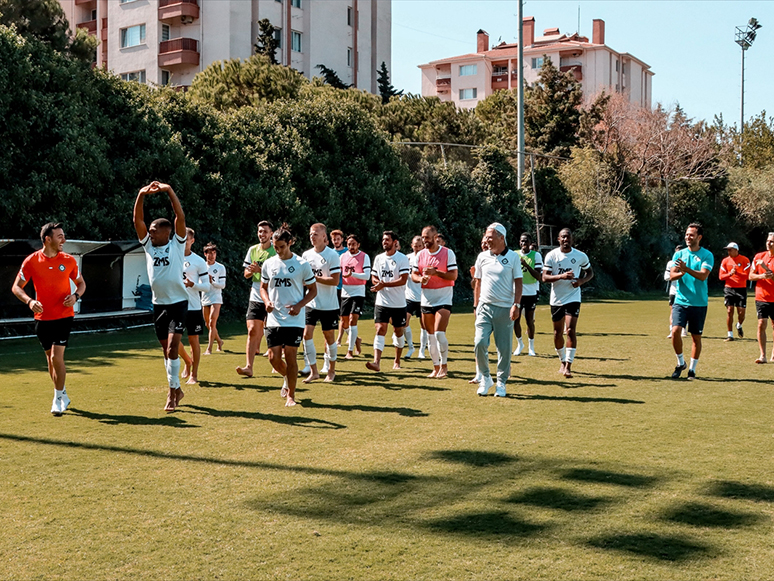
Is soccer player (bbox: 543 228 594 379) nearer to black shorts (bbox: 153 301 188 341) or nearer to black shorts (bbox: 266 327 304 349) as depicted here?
black shorts (bbox: 266 327 304 349)

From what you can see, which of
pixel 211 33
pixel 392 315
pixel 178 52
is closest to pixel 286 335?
pixel 392 315

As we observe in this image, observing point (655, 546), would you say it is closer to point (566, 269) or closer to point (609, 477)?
point (609, 477)

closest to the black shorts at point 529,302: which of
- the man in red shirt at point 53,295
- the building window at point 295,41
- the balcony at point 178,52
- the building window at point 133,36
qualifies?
the man in red shirt at point 53,295

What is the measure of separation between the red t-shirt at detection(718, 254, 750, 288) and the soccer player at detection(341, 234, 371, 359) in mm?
8519

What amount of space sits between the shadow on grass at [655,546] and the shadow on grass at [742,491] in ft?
3.64

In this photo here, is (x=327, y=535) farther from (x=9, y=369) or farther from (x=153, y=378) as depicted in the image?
(x=9, y=369)

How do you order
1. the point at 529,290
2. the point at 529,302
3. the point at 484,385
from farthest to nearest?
the point at 529,290 < the point at 529,302 < the point at 484,385

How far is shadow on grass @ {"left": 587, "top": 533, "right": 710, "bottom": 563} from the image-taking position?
15.5 ft

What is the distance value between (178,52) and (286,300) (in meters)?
41.9

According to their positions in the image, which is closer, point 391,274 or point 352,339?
point 391,274

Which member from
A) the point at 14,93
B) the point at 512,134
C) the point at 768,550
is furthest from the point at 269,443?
the point at 512,134

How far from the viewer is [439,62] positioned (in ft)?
297

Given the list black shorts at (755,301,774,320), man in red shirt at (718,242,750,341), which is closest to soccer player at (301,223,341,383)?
black shorts at (755,301,774,320)

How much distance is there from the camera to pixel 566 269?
12.0 meters
